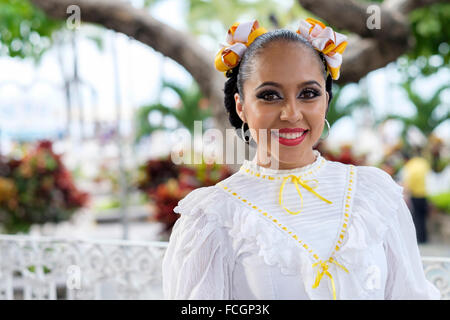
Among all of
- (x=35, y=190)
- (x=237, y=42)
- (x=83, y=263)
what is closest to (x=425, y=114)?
(x=35, y=190)

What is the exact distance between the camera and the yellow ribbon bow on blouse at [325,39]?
1347 millimetres

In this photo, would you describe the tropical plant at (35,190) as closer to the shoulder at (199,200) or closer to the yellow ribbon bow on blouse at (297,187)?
the shoulder at (199,200)

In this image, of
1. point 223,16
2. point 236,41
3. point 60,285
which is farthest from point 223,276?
point 223,16

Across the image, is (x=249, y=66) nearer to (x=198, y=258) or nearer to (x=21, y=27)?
(x=198, y=258)

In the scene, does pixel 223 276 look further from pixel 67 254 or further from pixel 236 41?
pixel 67 254

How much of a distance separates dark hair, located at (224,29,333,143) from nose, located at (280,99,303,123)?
0.14m

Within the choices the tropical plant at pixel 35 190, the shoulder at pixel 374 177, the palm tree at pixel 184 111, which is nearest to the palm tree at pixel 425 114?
the palm tree at pixel 184 111

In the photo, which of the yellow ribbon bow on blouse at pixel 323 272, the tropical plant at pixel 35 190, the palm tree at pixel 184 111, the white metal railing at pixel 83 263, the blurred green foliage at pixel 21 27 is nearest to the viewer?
the yellow ribbon bow on blouse at pixel 323 272

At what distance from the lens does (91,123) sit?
29906 mm

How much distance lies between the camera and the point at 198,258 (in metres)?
1.26

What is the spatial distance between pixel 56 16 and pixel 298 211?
3180 mm

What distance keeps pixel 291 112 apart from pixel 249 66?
0.17 m

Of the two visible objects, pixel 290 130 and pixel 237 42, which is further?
pixel 237 42
